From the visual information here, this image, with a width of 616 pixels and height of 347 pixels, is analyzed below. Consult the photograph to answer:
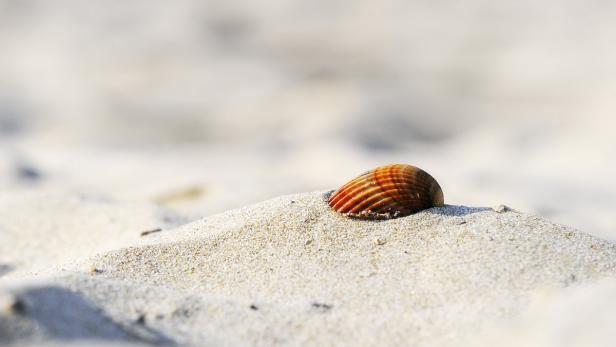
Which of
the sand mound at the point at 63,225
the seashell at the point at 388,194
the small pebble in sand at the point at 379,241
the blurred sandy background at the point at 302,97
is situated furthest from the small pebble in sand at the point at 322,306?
the blurred sandy background at the point at 302,97

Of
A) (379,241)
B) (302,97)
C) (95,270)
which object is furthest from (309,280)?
(302,97)

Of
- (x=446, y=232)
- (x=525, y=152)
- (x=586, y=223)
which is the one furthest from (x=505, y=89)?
(x=446, y=232)

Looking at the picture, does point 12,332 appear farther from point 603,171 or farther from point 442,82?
point 442,82

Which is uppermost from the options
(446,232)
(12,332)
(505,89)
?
(505,89)

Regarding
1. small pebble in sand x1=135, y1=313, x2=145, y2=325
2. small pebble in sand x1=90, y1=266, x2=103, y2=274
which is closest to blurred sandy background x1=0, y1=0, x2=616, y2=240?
small pebble in sand x1=90, y1=266, x2=103, y2=274

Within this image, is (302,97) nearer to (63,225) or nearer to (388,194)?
(63,225)

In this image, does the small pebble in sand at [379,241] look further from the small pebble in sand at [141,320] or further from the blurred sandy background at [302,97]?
the blurred sandy background at [302,97]
